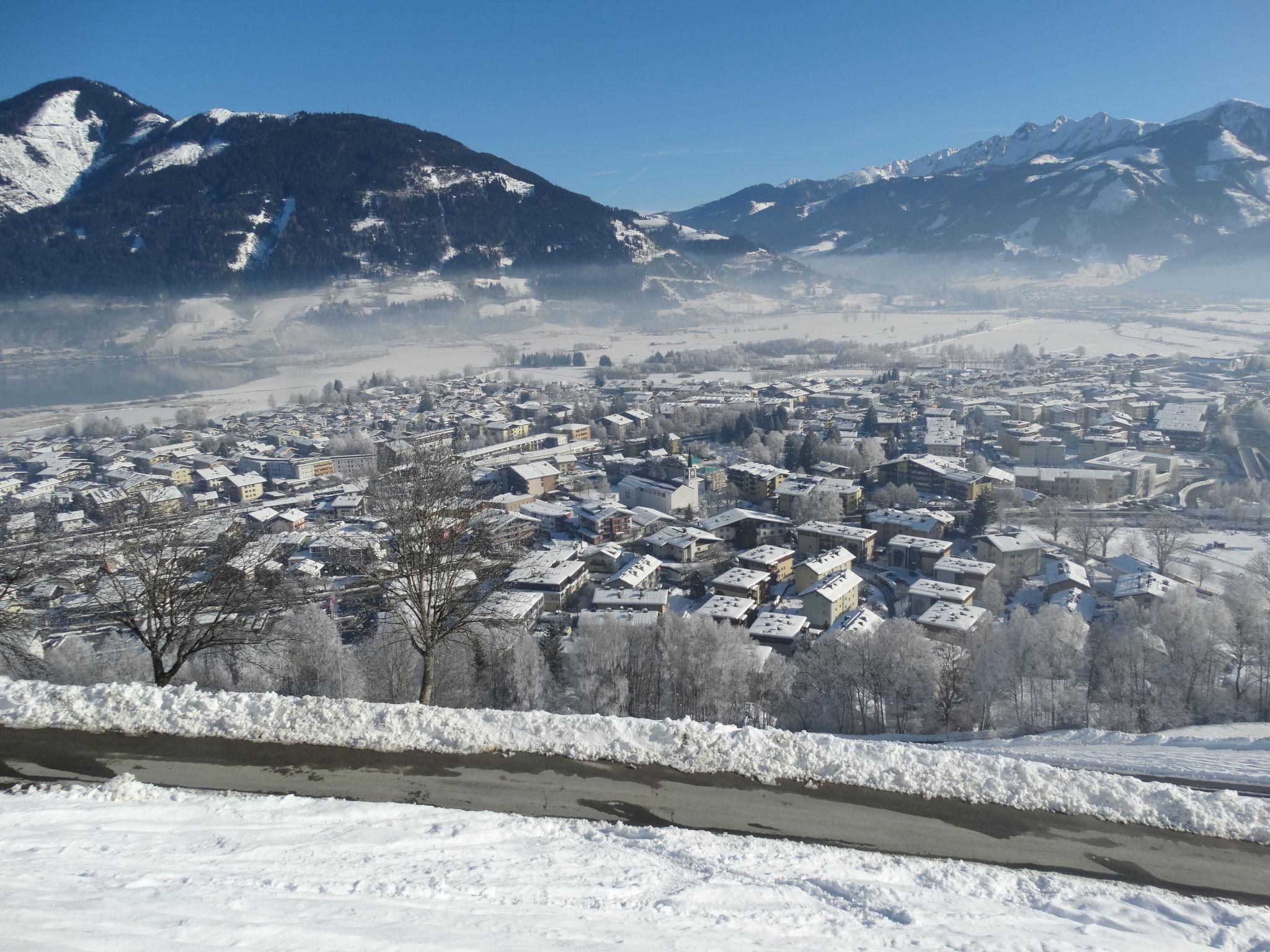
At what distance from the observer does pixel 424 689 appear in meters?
4.57

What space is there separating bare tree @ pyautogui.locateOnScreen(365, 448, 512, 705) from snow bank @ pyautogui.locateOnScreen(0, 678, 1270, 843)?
857 millimetres

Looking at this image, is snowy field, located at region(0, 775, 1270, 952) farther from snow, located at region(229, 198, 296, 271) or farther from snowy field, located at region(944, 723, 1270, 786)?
snow, located at region(229, 198, 296, 271)

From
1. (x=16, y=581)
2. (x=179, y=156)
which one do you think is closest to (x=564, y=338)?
(x=179, y=156)

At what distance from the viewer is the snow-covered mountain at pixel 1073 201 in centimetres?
9156

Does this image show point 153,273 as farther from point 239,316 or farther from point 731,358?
point 731,358

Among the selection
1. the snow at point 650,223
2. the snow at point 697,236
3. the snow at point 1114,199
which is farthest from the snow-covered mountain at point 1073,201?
the snow at point 697,236

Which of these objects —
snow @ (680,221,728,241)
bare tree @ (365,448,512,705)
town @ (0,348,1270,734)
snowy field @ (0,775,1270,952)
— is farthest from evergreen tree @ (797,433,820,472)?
snow @ (680,221,728,241)

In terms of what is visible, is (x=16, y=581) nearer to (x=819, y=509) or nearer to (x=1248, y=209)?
(x=819, y=509)

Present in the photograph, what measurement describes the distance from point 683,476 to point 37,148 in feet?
272

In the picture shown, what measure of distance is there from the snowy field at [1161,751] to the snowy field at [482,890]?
1.64 m

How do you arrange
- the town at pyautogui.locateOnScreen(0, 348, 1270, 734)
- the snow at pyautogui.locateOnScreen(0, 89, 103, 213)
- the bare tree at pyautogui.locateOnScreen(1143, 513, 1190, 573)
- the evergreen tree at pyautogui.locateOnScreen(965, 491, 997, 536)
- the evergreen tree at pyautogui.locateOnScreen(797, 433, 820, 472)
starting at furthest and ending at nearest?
the snow at pyautogui.locateOnScreen(0, 89, 103, 213), the evergreen tree at pyautogui.locateOnScreen(797, 433, 820, 472), the evergreen tree at pyautogui.locateOnScreen(965, 491, 997, 536), the bare tree at pyautogui.locateOnScreen(1143, 513, 1190, 573), the town at pyautogui.locateOnScreen(0, 348, 1270, 734)

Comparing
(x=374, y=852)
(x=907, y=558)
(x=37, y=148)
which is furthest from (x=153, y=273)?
(x=374, y=852)

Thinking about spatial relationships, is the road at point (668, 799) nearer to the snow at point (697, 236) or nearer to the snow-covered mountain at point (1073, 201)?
the snow at point (697, 236)

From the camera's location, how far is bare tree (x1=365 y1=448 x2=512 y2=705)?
14.4 ft
